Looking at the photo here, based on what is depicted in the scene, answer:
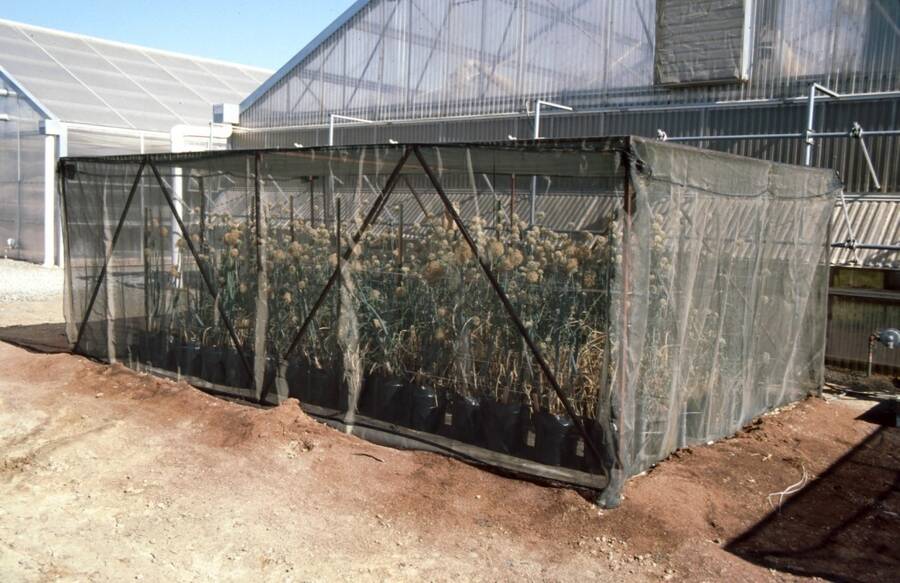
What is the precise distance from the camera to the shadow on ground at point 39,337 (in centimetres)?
970

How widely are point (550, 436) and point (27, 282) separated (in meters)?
13.0

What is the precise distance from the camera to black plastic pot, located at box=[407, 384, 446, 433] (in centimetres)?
607

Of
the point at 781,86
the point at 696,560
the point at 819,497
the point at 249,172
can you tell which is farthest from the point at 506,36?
the point at 696,560

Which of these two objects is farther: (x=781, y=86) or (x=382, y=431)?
(x=781, y=86)

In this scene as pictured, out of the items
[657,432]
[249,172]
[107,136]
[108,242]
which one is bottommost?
[657,432]

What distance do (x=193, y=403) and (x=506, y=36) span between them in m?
7.16

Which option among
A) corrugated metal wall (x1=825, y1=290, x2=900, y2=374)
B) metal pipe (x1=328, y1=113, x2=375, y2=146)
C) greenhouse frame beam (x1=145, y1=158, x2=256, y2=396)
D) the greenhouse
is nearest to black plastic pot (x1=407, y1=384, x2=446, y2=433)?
the greenhouse

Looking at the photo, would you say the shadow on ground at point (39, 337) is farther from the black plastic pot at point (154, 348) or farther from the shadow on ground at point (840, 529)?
the shadow on ground at point (840, 529)

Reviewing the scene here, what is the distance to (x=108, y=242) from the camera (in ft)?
29.1

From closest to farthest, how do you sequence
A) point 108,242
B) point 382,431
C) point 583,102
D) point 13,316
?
point 382,431, point 108,242, point 583,102, point 13,316

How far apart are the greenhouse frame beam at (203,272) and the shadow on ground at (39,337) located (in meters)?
2.57

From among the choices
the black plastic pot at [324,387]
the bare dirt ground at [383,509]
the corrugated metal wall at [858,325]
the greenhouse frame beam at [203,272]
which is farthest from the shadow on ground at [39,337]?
the corrugated metal wall at [858,325]

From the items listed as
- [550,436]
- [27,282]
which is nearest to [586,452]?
[550,436]

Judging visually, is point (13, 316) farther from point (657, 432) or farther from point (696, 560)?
point (696, 560)
